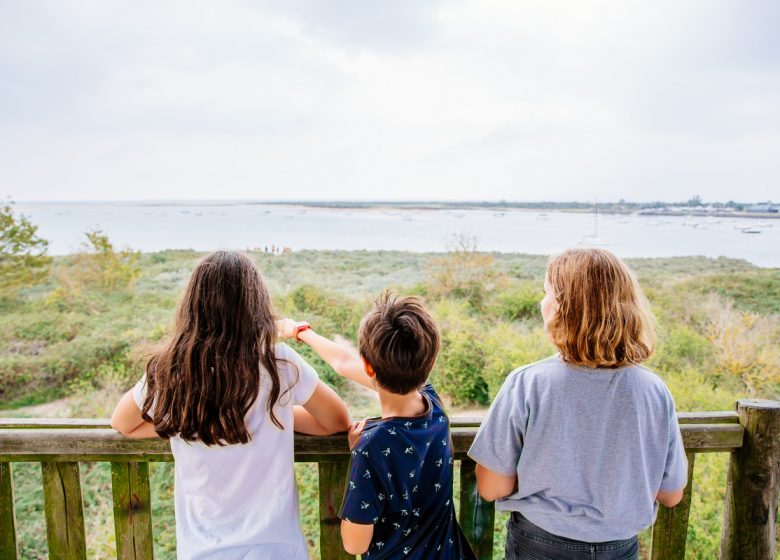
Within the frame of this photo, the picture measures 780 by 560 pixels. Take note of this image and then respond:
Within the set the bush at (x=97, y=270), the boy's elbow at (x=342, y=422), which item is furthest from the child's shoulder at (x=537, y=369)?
the bush at (x=97, y=270)

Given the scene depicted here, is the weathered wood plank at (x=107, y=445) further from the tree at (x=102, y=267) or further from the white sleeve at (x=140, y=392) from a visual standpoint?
the tree at (x=102, y=267)

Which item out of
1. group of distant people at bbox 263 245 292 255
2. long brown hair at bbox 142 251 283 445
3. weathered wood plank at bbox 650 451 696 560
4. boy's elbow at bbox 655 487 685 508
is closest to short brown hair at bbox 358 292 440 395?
long brown hair at bbox 142 251 283 445

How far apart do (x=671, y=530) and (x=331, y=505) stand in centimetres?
109

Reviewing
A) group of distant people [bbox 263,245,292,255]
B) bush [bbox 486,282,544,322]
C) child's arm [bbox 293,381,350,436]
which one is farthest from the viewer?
group of distant people [bbox 263,245,292,255]

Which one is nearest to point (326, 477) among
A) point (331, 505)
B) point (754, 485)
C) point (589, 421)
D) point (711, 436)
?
point (331, 505)

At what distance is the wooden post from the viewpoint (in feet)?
4.80

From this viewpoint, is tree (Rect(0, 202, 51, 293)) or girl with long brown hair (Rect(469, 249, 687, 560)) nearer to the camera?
girl with long brown hair (Rect(469, 249, 687, 560))

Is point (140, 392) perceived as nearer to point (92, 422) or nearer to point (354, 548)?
point (92, 422)

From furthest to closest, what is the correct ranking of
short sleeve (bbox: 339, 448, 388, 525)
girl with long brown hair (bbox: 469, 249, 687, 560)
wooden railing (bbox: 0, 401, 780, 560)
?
1. wooden railing (bbox: 0, 401, 780, 560)
2. girl with long brown hair (bbox: 469, 249, 687, 560)
3. short sleeve (bbox: 339, 448, 388, 525)

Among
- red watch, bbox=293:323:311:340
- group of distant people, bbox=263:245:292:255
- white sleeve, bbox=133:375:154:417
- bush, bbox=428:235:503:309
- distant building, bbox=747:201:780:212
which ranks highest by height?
distant building, bbox=747:201:780:212

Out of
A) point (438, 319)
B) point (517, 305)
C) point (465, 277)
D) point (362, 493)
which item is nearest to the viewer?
point (362, 493)

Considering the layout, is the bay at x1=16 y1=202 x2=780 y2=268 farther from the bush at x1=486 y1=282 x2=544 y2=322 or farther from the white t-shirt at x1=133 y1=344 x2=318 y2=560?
the white t-shirt at x1=133 y1=344 x2=318 y2=560

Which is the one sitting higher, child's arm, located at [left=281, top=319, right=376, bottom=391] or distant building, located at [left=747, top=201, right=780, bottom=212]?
distant building, located at [left=747, top=201, right=780, bottom=212]

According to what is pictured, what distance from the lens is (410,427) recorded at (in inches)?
42.8
